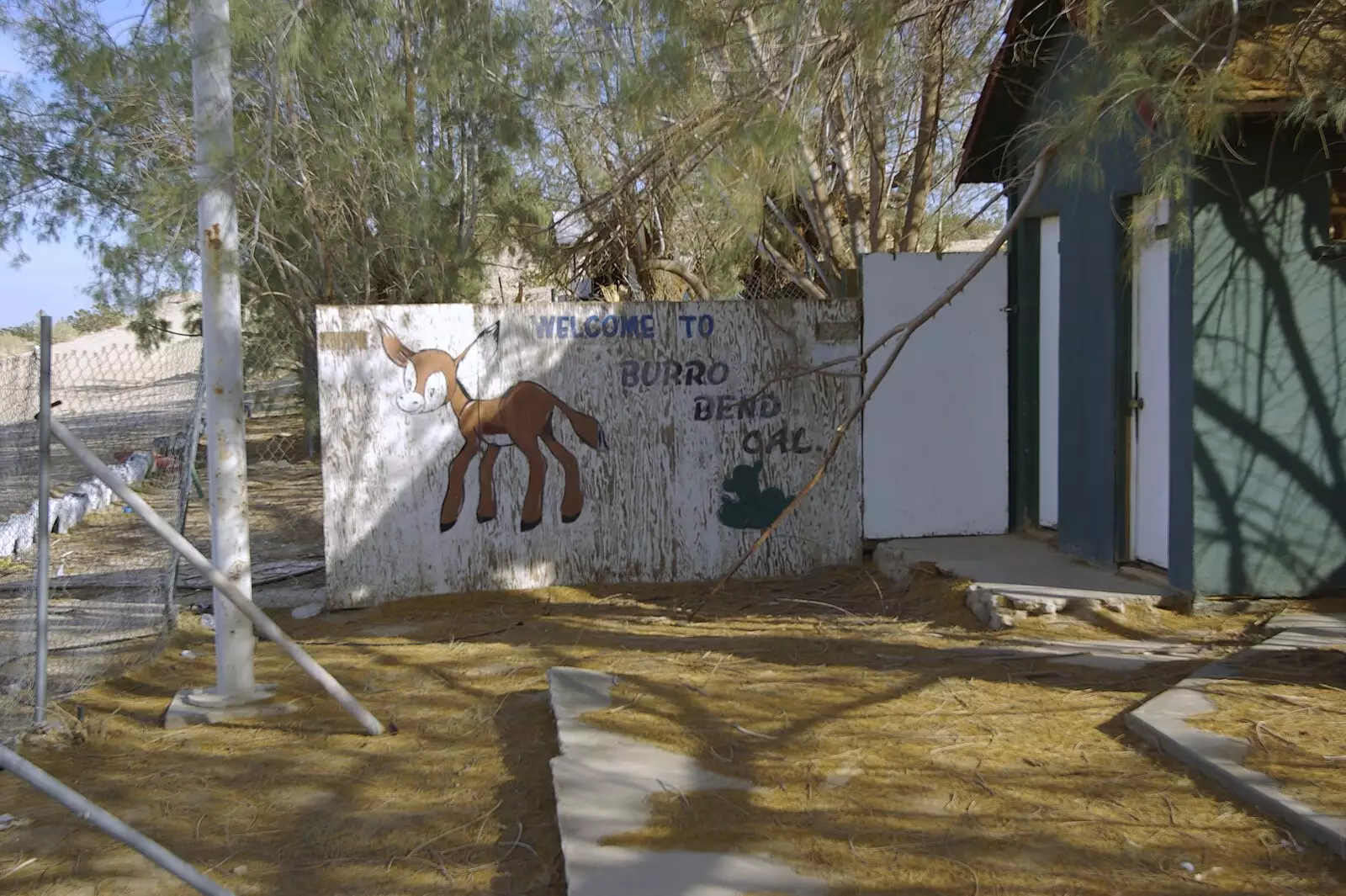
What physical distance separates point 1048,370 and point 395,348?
15.5 ft

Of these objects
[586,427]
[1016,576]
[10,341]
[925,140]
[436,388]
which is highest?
[10,341]

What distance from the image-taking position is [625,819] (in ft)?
13.2

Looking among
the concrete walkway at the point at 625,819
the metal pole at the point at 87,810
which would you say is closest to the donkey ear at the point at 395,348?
the concrete walkway at the point at 625,819

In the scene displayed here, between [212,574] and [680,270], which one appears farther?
[680,270]

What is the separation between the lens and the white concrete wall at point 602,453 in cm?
800

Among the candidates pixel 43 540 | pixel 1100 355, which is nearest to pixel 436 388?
pixel 43 540

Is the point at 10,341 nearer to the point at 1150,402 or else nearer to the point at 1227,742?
the point at 1150,402

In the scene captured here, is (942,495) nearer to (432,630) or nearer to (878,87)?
(878,87)

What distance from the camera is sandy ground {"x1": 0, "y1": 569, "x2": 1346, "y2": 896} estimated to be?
3762 mm

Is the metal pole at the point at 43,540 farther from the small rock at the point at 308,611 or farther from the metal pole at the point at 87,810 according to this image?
the small rock at the point at 308,611

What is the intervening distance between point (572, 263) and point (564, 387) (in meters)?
3.05

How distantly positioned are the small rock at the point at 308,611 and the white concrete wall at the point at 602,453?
0.18m

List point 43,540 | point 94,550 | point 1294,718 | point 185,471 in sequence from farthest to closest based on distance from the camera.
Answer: point 94,550, point 185,471, point 43,540, point 1294,718

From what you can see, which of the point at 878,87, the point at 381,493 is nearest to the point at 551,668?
the point at 381,493
